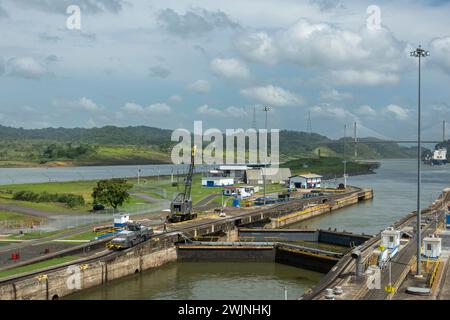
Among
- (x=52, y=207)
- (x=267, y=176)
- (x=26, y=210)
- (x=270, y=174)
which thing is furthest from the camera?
(x=270, y=174)

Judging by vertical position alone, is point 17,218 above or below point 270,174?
below

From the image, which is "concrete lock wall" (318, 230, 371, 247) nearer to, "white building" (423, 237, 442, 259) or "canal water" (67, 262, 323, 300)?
"canal water" (67, 262, 323, 300)

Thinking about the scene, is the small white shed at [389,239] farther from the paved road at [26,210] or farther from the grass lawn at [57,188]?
the grass lawn at [57,188]

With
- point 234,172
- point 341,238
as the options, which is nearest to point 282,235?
point 341,238

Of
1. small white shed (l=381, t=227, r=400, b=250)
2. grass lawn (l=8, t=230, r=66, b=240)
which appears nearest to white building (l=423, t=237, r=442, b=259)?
small white shed (l=381, t=227, r=400, b=250)

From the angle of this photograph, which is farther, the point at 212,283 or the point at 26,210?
the point at 26,210

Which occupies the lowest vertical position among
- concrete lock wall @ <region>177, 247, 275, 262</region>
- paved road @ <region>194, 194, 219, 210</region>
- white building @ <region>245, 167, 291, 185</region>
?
concrete lock wall @ <region>177, 247, 275, 262</region>

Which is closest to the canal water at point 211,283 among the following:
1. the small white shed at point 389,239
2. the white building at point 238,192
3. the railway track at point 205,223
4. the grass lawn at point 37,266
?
the railway track at point 205,223

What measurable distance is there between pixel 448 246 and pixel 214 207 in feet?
136

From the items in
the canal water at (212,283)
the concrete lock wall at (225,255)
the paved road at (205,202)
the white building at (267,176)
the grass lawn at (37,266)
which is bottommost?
the canal water at (212,283)

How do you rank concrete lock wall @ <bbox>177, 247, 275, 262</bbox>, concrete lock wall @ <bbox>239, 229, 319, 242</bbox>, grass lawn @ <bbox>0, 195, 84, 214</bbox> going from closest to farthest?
concrete lock wall @ <bbox>177, 247, 275, 262</bbox>
concrete lock wall @ <bbox>239, 229, 319, 242</bbox>
grass lawn @ <bbox>0, 195, 84, 214</bbox>

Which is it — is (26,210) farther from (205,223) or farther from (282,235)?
(282,235)
